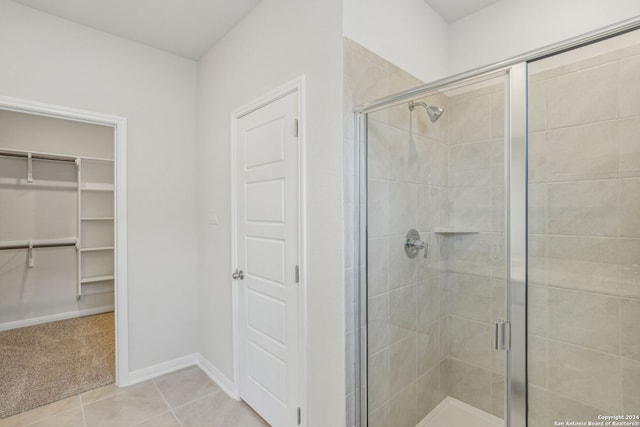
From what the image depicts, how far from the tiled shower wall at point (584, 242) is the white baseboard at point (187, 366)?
2.01 m

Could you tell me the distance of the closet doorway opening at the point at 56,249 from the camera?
296 cm

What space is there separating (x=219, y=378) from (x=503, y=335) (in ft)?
7.06

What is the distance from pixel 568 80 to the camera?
4.29 feet

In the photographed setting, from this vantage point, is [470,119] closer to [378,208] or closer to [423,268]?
[378,208]

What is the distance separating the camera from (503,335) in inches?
46.6

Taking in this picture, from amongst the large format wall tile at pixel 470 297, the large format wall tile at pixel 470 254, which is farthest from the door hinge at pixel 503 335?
the large format wall tile at pixel 470 254

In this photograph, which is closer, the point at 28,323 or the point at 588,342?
the point at 588,342

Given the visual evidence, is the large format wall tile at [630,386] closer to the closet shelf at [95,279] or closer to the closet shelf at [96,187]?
the closet shelf at [95,279]

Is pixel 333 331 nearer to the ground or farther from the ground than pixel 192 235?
nearer to the ground

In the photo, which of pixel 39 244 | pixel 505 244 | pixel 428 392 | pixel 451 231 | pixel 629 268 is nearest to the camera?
pixel 505 244

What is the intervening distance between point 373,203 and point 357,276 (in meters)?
0.39

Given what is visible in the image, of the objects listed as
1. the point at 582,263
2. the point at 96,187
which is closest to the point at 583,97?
the point at 582,263

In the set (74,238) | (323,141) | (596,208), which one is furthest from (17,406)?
(596,208)

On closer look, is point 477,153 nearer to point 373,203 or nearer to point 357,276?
point 373,203
